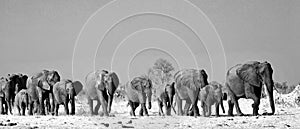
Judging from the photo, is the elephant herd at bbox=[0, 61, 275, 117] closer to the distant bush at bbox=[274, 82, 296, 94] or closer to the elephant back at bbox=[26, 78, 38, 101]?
the elephant back at bbox=[26, 78, 38, 101]

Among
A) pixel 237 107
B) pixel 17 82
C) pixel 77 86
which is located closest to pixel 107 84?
pixel 237 107

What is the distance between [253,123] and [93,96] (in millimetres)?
14589

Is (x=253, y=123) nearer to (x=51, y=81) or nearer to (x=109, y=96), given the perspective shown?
(x=109, y=96)

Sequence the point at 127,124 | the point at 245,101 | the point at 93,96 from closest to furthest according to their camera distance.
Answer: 1. the point at 127,124
2. the point at 93,96
3. the point at 245,101

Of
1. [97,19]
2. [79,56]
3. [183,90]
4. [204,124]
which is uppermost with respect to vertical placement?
[97,19]

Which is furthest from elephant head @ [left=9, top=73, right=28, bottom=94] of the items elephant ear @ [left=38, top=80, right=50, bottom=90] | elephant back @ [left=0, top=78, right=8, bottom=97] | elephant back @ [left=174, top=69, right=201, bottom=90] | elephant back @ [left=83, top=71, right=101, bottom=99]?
elephant back @ [left=174, top=69, right=201, bottom=90]

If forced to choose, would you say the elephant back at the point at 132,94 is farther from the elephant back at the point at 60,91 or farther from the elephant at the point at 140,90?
the elephant back at the point at 60,91

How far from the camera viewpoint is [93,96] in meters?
32.8

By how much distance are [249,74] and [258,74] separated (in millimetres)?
517

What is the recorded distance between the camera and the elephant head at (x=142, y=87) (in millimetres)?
30547

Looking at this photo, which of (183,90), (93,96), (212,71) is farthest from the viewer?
(212,71)

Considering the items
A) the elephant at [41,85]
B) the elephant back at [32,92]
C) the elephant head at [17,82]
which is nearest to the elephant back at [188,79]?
the elephant at [41,85]

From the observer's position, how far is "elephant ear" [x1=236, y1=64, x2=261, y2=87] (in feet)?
86.2

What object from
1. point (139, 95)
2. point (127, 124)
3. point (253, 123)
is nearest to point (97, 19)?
point (139, 95)
